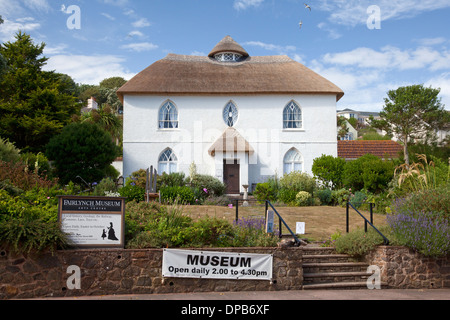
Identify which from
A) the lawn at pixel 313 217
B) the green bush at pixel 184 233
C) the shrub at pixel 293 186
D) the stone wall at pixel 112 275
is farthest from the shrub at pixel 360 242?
the shrub at pixel 293 186

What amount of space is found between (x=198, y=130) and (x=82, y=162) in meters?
6.55

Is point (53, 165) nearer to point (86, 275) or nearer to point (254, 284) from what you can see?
point (86, 275)

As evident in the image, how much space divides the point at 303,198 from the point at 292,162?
4852 mm

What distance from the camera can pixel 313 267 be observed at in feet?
27.1

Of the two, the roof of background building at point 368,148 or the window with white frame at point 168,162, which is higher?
the roof of background building at point 368,148

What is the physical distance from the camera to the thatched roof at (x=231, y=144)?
20234 millimetres

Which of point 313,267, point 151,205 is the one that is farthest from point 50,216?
point 313,267

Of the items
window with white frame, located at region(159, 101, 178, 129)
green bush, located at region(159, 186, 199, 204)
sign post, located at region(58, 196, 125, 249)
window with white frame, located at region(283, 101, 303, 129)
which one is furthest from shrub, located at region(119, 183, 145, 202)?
window with white frame, located at region(283, 101, 303, 129)

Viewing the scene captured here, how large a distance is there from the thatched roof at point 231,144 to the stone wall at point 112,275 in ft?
42.4

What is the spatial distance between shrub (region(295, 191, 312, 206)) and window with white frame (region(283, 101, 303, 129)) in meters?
5.70

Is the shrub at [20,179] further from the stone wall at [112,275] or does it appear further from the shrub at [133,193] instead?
the stone wall at [112,275]

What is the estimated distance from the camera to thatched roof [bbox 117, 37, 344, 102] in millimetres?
21078

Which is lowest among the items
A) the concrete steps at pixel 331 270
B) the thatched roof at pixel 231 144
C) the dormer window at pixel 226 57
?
the concrete steps at pixel 331 270

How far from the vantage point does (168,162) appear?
21.2 meters
